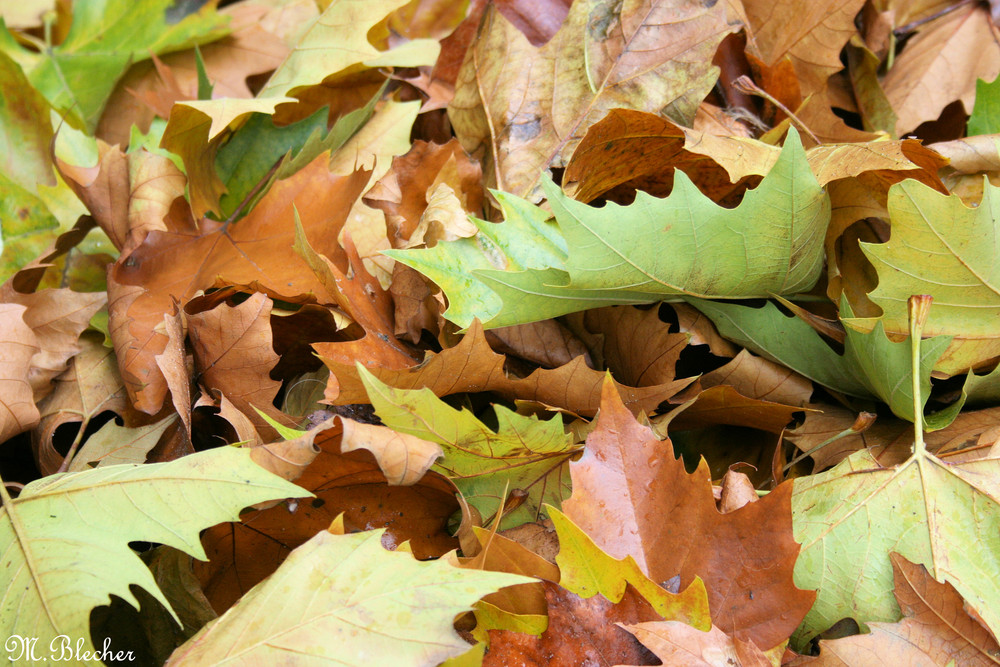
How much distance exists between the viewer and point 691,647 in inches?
26.1

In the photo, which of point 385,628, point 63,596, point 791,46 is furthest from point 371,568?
point 791,46

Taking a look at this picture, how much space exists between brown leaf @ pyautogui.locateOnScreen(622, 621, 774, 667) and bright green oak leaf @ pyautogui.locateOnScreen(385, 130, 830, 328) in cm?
36

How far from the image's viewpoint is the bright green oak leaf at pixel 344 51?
48.0 inches

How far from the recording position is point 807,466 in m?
0.90

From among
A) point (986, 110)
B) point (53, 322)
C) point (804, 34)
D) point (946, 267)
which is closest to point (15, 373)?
point (53, 322)

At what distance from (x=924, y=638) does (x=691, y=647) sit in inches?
10.1

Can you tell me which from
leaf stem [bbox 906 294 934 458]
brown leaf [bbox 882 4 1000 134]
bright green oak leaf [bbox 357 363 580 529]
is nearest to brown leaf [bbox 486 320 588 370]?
bright green oak leaf [bbox 357 363 580 529]

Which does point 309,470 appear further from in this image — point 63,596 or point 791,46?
point 791,46

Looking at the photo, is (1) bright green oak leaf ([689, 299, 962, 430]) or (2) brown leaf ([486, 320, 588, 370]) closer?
(1) bright green oak leaf ([689, 299, 962, 430])

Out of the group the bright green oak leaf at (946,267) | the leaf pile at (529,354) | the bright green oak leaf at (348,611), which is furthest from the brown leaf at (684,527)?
the bright green oak leaf at (946,267)

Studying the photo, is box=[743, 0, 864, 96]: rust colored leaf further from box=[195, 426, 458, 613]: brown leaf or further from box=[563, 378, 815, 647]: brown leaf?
box=[195, 426, 458, 613]: brown leaf

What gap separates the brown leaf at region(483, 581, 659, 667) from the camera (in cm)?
71

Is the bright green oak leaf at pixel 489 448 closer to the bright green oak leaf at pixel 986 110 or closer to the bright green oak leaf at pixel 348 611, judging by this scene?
the bright green oak leaf at pixel 348 611
